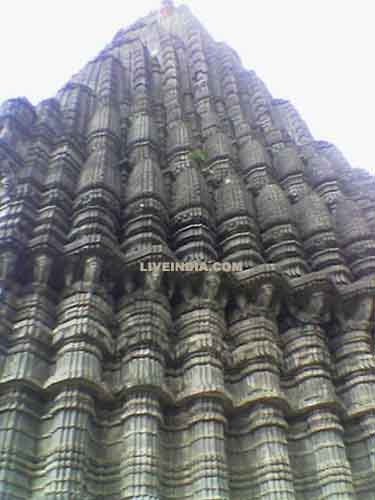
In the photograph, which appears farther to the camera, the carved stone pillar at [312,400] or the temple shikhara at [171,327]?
the carved stone pillar at [312,400]

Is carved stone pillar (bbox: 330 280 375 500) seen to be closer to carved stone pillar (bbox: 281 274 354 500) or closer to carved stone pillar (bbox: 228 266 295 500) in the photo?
carved stone pillar (bbox: 281 274 354 500)

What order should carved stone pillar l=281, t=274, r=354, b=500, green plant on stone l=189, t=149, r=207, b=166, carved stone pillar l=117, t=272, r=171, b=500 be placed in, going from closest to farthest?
carved stone pillar l=117, t=272, r=171, b=500, carved stone pillar l=281, t=274, r=354, b=500, green plant on stone l=189, t=149, r=207, b=166

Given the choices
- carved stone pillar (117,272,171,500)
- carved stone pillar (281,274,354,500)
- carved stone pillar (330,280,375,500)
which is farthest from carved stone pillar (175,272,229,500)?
carved stone pillar (330,280,375,500)

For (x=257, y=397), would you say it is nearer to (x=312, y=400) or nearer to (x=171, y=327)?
(x=312, y=400)

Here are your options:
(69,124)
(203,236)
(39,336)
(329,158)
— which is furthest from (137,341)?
(329,158)

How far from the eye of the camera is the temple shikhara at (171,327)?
485 centimetres

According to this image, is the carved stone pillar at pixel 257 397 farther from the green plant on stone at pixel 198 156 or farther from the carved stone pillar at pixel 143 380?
the green plant on stone at pixel 198 156

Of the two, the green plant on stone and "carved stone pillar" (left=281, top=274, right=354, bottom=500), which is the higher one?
the green plant on stone

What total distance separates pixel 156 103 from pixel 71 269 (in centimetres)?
713

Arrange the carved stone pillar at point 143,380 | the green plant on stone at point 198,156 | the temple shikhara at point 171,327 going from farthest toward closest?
1. the green plant on stone at point 198,156
2. the temple shikhara at point 171,327
3. the carved stone pillar at point 143,380

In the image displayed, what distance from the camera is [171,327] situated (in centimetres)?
611

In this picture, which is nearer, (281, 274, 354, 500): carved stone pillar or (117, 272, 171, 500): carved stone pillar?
(117, 272, 171, 500): carved stone pillar

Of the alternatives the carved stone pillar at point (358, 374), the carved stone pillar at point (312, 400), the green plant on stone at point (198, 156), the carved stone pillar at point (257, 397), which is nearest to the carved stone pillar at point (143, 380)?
the carved stone pillar at point (257, 397)

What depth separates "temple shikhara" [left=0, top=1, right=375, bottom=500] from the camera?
485cm
